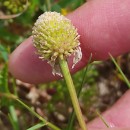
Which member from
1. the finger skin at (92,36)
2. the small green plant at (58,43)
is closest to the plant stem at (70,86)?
the small green plant at (58,43)

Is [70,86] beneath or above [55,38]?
beneath

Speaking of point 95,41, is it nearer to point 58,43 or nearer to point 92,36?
point 92,36

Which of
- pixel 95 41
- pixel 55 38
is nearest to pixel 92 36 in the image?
pixel 95 41

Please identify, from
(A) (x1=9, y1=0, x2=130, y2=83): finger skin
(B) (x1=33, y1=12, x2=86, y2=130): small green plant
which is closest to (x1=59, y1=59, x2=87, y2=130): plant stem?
(B) (x1=33, y1=12, x2=86, y2=130): small green plant

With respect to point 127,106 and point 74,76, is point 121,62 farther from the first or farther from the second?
point 127,106

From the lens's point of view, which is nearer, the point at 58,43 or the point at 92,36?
the point at 58,43

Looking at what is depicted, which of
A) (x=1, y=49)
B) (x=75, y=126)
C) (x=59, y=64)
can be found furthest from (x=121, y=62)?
(x=59, y=64)
